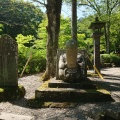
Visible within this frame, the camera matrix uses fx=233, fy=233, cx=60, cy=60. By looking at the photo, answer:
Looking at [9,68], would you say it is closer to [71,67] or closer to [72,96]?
[71,67]

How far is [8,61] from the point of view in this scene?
26.5 feet

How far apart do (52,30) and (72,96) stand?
513cm

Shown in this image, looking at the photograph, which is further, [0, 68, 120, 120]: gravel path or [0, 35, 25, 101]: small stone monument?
[0, 35, 25, 101]: small stone monument

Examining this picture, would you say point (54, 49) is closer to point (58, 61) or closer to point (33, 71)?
point (58, 61)

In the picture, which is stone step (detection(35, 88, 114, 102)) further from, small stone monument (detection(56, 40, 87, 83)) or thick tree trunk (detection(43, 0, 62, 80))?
thick tree trunk (detection(43, 0, 62, 80))

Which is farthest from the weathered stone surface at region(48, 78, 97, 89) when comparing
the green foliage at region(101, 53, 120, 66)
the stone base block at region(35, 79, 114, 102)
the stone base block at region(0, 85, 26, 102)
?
the green foliage at region(101, 53, 120, 66)

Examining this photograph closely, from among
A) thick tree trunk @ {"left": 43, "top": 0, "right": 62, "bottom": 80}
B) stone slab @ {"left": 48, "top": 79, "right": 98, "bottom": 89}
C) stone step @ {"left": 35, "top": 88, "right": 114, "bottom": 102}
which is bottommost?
stone step @ {"left": 35, "top": 88, "right": 114, "bottom": 102}

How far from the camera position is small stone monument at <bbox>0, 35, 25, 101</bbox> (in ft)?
26.0

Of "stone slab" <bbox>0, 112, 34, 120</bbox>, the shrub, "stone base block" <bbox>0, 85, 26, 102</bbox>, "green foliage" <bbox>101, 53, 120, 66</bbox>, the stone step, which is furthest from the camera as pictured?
"green foliage" <bbox>101, 53, 120, 66</bbox>

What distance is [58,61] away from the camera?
9.24 metres

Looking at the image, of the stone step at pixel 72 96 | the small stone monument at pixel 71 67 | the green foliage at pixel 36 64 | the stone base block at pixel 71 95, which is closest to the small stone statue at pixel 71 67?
the small stone monument at pixel 71 67

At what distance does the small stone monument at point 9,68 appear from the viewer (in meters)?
7.94

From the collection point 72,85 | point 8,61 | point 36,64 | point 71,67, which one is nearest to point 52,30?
point 71,67

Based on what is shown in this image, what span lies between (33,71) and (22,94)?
8.07 meters
